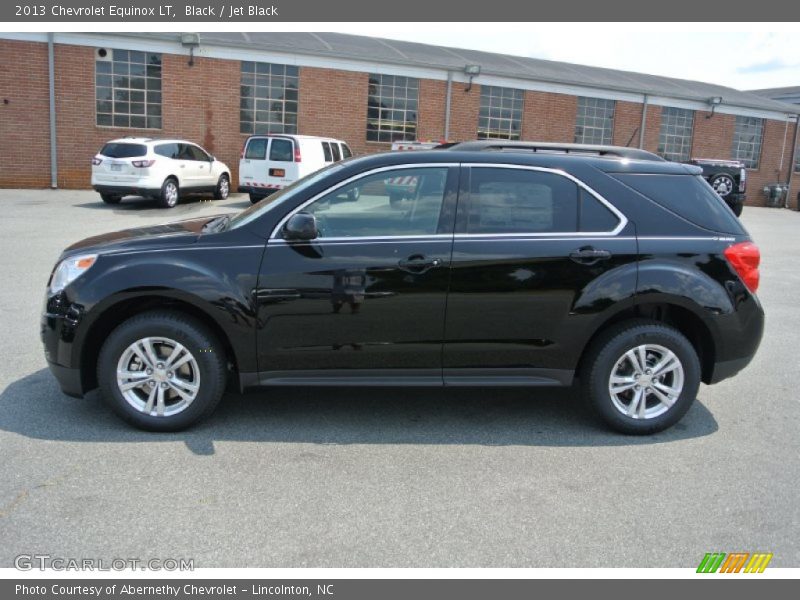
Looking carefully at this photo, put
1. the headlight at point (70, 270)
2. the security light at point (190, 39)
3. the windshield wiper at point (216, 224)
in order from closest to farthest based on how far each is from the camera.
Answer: the headlight at point (70, 270) → the windshield wiper at point (216, 224) → the security light at point (190, 39)

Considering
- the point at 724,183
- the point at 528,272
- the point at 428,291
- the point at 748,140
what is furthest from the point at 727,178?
the point at 428,291

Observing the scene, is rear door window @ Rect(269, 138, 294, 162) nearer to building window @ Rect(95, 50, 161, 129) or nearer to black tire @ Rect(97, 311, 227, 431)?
building window @ Rect(95, 50, 161, 129)

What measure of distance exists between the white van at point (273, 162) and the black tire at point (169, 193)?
166 centimetres

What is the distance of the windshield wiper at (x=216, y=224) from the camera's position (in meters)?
4.59

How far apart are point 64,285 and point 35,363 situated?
60.9 inches

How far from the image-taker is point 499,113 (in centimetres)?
2606

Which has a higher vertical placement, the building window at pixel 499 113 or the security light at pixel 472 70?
the security light at pixel 472 70

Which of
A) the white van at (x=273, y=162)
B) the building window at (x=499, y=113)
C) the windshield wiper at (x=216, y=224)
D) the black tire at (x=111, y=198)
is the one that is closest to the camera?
the windshield wiper at (x=216, y=224)

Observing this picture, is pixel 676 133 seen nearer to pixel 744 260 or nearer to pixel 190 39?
pixel 190 39

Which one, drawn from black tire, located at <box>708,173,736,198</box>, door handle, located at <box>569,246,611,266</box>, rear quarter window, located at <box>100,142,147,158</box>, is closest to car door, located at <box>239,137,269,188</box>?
rear quarter window, located at <box>100,142,147,158</box>

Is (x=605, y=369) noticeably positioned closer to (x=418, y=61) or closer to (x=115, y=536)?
(x=115, y=536)

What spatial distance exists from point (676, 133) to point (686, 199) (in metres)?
28.0

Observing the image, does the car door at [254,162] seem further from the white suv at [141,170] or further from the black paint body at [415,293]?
the black paint body at [415,293]

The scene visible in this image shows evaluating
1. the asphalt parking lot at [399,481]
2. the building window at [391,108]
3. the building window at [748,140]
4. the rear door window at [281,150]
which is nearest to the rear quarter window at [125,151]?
the rear door window at [281,150]
